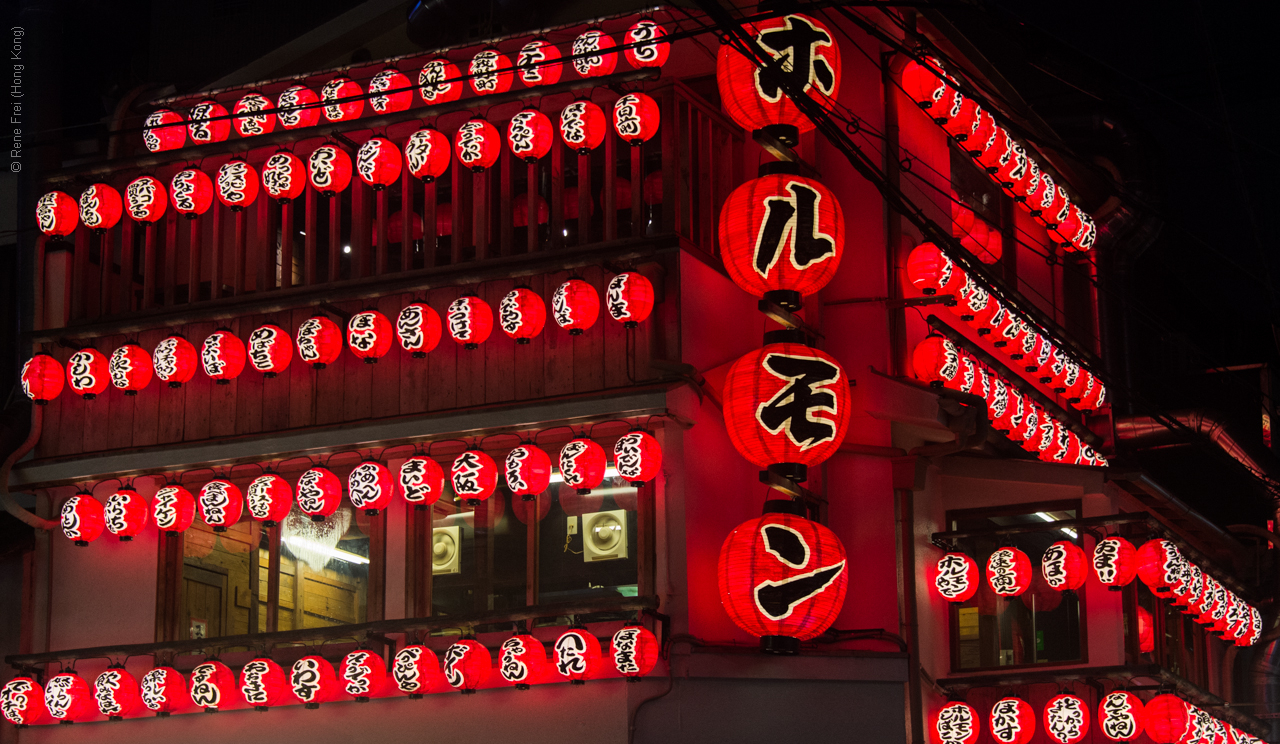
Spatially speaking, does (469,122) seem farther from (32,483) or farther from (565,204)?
(32,483)

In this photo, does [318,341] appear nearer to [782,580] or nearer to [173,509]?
[173,509]

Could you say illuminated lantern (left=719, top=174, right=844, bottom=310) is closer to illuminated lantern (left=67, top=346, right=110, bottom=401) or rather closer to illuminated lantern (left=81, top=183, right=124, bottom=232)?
illuminated lantern (left=67, top=346, right=110, bottom=401)

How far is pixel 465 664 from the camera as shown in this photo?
18.2 meters

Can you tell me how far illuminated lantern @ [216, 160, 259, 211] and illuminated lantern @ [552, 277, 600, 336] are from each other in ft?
18.4

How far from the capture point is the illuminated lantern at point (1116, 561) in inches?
818

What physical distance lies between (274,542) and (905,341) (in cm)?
964

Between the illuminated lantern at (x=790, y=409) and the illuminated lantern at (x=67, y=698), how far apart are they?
33.6ft

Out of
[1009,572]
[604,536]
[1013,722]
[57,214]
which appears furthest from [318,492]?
[1013,722]

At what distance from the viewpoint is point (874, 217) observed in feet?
69.7

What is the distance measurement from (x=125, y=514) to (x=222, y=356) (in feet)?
8.65

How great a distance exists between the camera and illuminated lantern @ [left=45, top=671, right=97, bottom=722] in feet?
66.8

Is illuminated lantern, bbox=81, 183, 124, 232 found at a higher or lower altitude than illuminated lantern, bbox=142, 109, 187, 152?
lower

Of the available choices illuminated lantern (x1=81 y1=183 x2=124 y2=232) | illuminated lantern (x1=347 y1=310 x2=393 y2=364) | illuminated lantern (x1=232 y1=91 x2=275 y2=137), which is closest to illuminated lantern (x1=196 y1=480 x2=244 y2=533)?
illuminated lantern (x1=347 y1=310 x2=393 y2=364)

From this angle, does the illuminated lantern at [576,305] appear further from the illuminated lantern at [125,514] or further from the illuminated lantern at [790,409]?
the illuminated lantern at [125,514]
